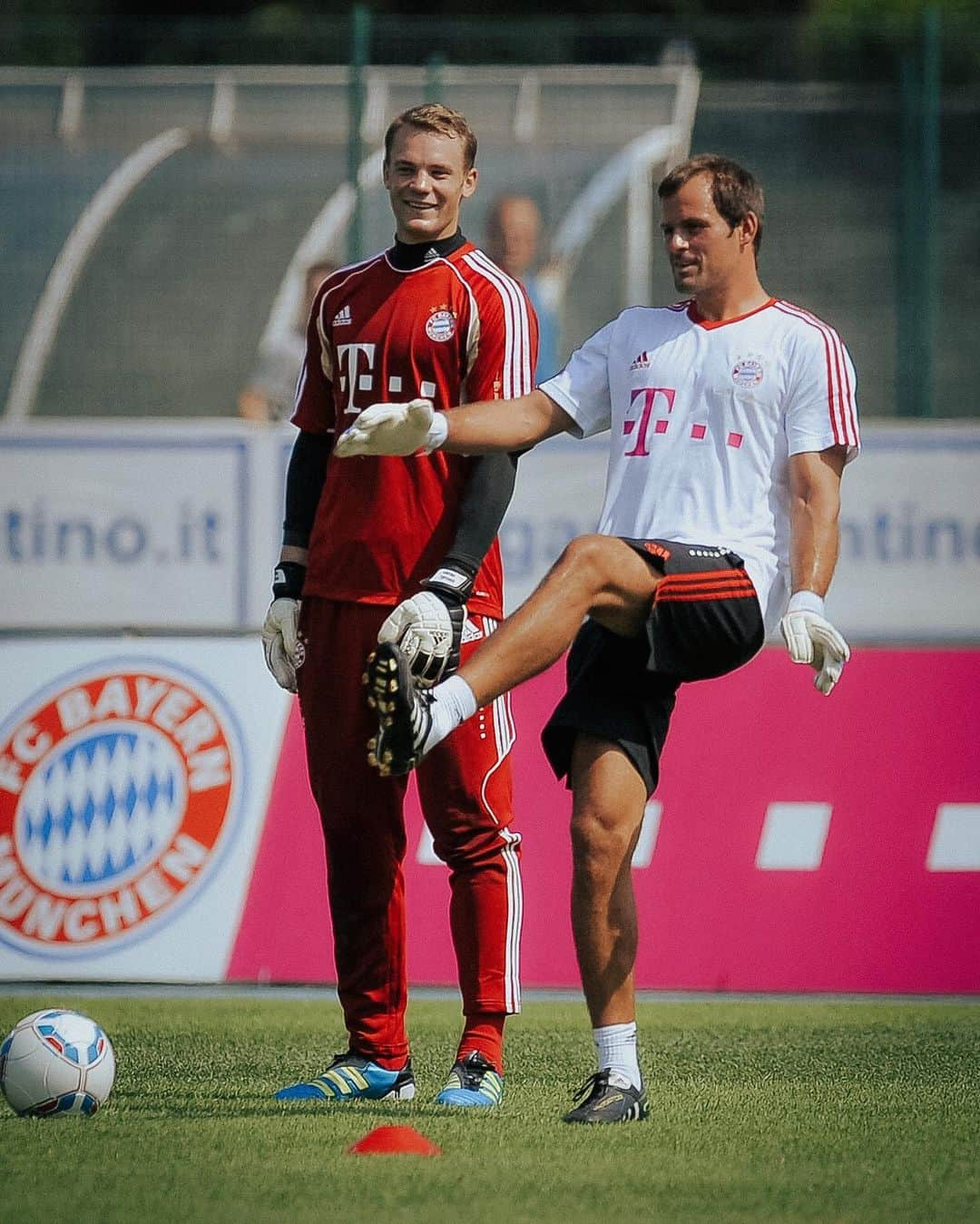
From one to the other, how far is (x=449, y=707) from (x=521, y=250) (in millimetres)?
6142

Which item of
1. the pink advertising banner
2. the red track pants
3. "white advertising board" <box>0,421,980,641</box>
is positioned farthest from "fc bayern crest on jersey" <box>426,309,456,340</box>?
"white advertising board" <box>0,421,980,641</box>

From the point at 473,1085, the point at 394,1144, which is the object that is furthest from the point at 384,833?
the point at 394,1144

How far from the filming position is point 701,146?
41.0 feet

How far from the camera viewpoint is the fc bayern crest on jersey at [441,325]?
532cm

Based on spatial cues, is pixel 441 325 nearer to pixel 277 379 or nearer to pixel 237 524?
pixel 237 524

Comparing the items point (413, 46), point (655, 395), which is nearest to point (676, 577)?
point (655, 395)

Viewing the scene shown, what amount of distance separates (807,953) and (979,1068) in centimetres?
140

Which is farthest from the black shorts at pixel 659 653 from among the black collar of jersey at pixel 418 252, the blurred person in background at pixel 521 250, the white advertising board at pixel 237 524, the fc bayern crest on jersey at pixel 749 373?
the white advertising board at pixel 237 524

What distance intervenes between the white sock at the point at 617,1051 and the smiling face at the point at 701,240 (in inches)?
71.0

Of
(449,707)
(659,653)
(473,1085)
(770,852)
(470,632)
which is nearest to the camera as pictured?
(449,707)

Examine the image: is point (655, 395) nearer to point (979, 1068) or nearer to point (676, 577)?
point (676, 577)

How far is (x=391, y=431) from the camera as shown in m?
4.84

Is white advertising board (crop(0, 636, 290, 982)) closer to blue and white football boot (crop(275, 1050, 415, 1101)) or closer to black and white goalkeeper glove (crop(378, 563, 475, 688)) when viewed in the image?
blue and white football boot (crop(275, 1050, 415, 1101))

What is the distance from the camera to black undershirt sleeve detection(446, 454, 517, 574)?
5262 millimetres
